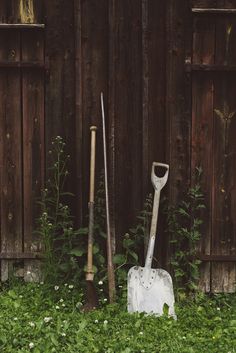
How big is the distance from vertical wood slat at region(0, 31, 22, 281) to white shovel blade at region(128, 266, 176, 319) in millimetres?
1116

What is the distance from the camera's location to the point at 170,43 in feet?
17.2

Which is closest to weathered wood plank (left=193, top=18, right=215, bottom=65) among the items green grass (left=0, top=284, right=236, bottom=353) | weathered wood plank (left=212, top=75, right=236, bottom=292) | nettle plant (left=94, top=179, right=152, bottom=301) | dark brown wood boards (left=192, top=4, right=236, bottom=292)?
dark brown wood boards (left=192, top=4, right=236, bottom=292)

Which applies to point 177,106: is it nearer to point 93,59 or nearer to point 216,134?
point 216,134

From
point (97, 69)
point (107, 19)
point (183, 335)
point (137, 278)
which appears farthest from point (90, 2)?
point (183, 335)

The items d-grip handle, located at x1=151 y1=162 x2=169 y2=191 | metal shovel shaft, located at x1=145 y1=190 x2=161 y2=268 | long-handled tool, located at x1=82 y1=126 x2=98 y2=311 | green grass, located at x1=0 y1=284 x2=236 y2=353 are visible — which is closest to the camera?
green grass, located at x1=0 y1=284 x2=236 y2=353

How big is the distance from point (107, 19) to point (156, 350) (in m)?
2.77

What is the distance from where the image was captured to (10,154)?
5383 mm

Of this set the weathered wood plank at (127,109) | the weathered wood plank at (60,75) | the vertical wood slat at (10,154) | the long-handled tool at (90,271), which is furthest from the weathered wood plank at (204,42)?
the vertical wood slat at (10,154)

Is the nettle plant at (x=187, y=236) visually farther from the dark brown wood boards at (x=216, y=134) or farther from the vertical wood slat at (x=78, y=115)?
the vertical wood slat at (x=78, y=115)

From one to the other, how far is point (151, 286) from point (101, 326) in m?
0.64

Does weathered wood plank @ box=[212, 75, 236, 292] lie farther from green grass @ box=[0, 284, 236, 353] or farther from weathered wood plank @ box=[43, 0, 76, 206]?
weathered wood plank @ box=[43, 0, 76, 206]

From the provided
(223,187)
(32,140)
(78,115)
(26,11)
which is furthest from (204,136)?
(26,11)

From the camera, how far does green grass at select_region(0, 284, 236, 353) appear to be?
4234 millimetres

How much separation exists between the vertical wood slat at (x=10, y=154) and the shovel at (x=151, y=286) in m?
1.13
